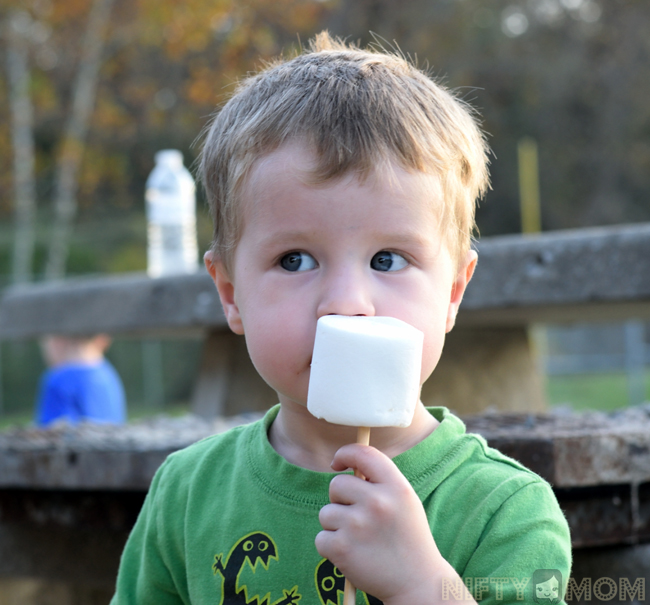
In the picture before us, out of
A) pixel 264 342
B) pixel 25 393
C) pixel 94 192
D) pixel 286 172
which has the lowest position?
pixel 25 393

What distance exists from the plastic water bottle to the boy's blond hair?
11.5 feet

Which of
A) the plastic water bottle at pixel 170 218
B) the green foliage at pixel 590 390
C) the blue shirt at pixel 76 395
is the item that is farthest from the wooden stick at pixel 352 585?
the green foliage at pixel 590 390

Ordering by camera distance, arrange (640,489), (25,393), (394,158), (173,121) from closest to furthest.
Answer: (394,158)
(640,489)
(25,393)
(173,121)

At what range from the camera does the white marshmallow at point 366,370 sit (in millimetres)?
1238

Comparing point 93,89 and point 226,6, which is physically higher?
point 226,6

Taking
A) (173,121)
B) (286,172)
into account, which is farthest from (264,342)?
(173,121)

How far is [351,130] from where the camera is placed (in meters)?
1.39

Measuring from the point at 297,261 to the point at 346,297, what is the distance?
133 mm

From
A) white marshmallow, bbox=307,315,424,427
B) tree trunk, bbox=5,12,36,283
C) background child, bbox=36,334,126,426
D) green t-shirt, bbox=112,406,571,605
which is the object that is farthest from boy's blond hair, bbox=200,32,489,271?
tree trunk, bbox=5,12,36,283

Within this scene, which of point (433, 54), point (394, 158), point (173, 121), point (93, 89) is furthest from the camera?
point (433, 54)

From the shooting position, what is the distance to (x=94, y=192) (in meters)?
19.5

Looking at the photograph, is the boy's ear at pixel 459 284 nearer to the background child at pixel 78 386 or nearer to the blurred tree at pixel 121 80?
the background child at pixel 78 386

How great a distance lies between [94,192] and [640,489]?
18.8 meters

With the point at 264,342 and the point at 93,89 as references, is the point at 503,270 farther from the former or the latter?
the point at 93,89
